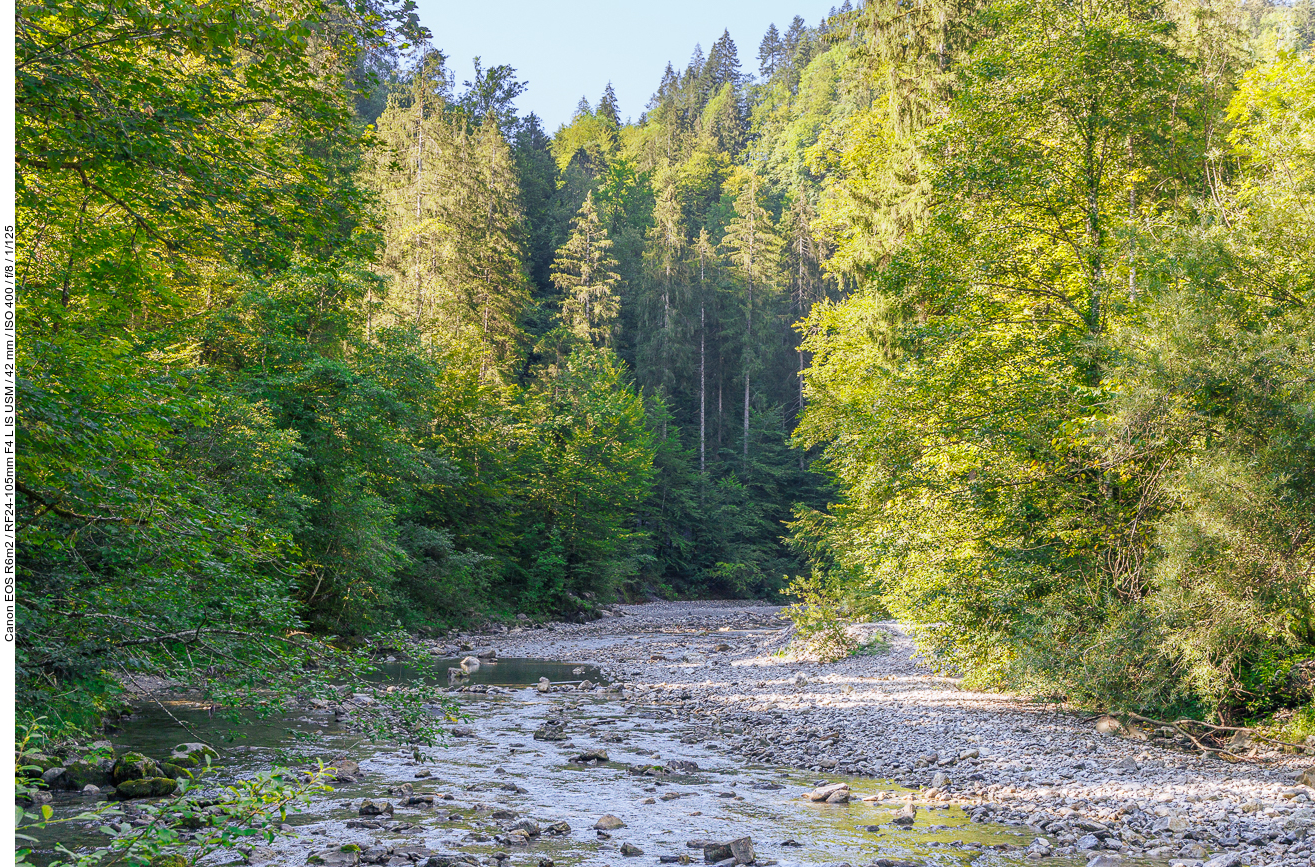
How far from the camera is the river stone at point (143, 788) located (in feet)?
27.2

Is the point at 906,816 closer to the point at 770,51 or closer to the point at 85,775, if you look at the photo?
the point at 85,775

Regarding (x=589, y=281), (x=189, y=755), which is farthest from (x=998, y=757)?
(x=589, y=281)

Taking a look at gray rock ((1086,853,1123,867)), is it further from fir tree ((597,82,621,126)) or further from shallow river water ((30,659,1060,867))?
fir tree ((597,82,621,126))

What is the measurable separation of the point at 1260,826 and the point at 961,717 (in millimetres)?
4895

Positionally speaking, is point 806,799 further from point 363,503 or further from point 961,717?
point 363,503

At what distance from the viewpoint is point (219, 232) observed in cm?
645

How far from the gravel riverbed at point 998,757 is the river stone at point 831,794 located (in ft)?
2.85

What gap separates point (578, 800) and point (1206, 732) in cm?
737

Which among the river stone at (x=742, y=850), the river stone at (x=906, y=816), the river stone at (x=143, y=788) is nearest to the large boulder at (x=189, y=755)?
the river stone at (x=143, y=788)

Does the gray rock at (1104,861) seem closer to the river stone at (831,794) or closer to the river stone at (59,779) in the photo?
the river stone at (831,794)

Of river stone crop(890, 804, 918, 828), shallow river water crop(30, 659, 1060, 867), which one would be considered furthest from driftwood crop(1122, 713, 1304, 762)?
river stone crop(890, 804, 918, 828)

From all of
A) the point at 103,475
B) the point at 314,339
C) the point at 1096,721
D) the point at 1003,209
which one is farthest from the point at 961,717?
the point at 314,339

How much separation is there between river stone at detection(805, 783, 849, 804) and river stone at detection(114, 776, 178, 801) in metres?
6.30

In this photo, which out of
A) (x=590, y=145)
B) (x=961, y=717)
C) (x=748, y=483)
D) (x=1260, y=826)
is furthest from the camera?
(x=590, y=145)
